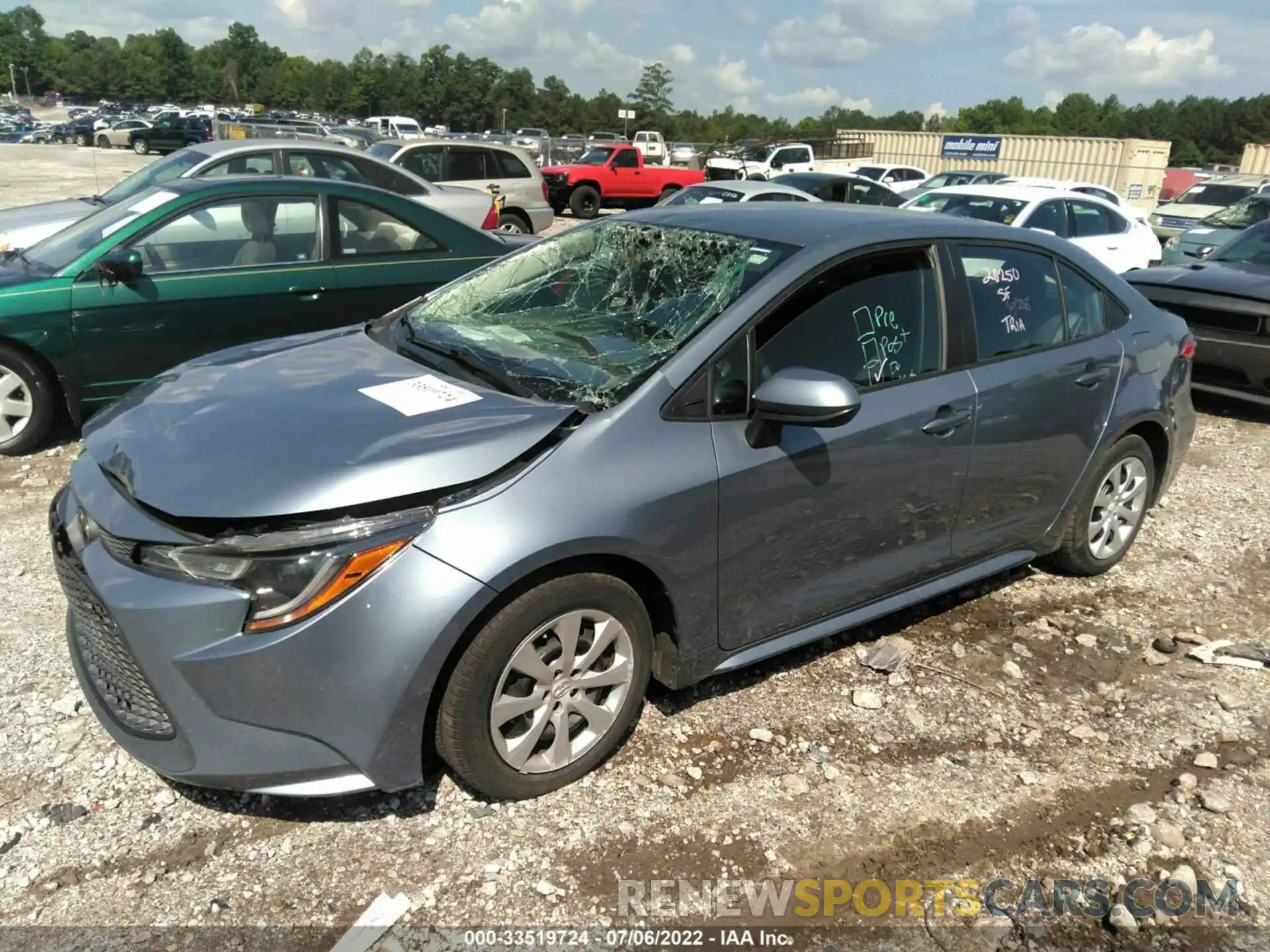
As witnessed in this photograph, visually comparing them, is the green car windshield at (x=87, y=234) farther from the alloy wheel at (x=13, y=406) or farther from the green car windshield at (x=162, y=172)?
the green car windshield at (x=162, y=172)

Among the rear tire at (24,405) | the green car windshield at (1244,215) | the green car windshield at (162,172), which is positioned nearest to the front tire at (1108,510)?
the rear tire at (24,405)

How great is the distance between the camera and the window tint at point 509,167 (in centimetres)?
1420

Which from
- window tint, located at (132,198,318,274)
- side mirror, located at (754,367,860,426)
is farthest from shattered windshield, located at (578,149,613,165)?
side mirror, located at (754,367,860,426)

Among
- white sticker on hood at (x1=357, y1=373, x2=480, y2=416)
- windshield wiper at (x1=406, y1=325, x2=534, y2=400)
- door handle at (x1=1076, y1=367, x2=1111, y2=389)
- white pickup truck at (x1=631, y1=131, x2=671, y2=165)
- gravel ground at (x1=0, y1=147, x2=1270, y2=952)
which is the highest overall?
white pickup truck at (x1=631, y1=131, x2=671, y2=165)

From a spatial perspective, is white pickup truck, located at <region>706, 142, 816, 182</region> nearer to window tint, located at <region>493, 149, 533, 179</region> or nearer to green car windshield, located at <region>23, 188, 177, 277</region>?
window tint, located at <region>493, 149, 533, 179</region>

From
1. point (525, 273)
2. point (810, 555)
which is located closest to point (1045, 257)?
point (810, 555)

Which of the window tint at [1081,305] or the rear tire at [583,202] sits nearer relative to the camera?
the window tint at [1081,305]

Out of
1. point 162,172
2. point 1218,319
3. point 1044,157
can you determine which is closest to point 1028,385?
point 1218,319

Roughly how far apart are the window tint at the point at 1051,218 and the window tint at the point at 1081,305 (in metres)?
7.18

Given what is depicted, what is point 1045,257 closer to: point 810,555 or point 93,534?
point 810,555

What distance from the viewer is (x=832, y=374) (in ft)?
9.69

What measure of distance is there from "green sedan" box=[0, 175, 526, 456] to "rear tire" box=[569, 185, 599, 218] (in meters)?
15.3

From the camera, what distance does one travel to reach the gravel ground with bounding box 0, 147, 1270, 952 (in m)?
2.45

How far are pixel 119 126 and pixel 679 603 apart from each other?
5396 cm
